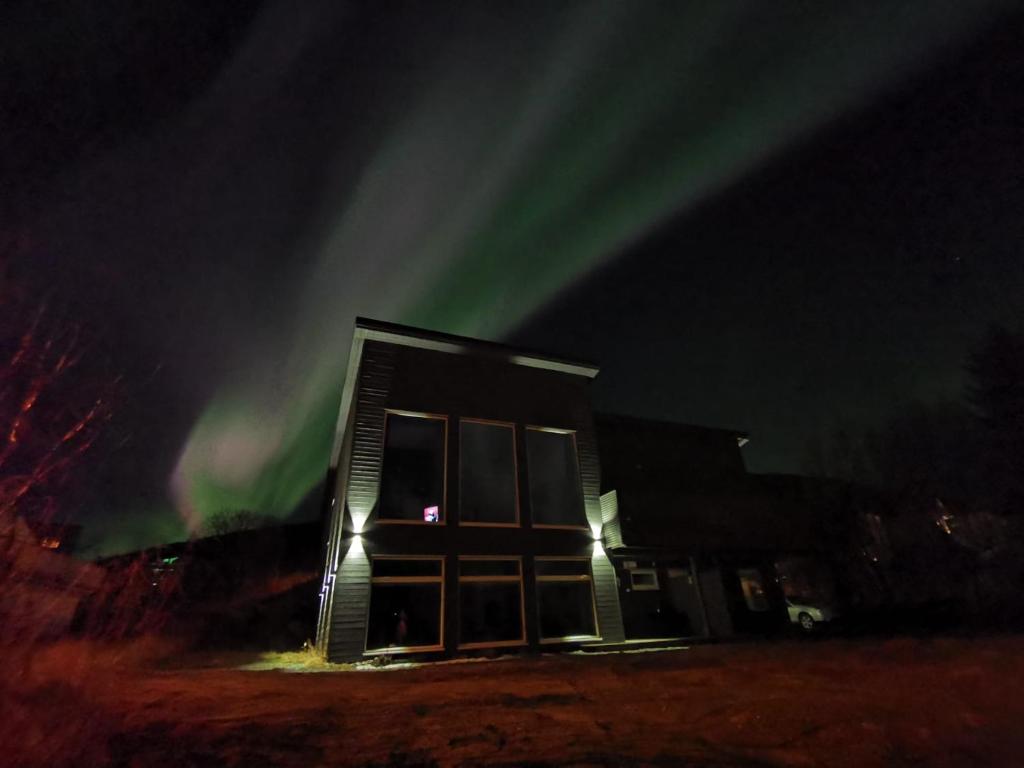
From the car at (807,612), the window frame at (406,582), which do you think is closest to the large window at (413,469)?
the window frame at (406,582)

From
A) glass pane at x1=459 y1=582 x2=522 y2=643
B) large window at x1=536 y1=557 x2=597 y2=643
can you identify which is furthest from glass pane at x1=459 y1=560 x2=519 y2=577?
large window at x1=536 y1=557 x2=597 y2=643

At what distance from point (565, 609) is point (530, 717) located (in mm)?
9704

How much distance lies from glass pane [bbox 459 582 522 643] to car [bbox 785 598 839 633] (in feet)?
38.4

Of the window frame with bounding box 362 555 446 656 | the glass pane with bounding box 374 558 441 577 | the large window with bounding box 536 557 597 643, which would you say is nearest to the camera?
the window frame with bounding box 362 555 446 656


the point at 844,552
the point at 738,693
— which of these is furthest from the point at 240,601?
the point at 844,552

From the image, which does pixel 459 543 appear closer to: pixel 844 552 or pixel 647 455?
pixel 647 455

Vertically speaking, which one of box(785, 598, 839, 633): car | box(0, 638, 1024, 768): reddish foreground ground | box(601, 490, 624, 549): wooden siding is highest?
box(601, 490, 624, 549): wooden siding

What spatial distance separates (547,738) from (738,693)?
325cm

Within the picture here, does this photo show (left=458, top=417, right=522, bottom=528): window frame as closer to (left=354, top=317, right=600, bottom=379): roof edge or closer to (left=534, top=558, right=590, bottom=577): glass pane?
(left=534, top=558, right=590, bottom=577): glass pane

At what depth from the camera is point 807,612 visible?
19031 millimetres

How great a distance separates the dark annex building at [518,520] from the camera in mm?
12812

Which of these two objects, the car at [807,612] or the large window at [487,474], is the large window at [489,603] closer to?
the large window at [487,474]

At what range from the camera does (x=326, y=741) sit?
4570 millimetres

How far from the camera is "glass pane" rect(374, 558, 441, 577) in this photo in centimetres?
1274
